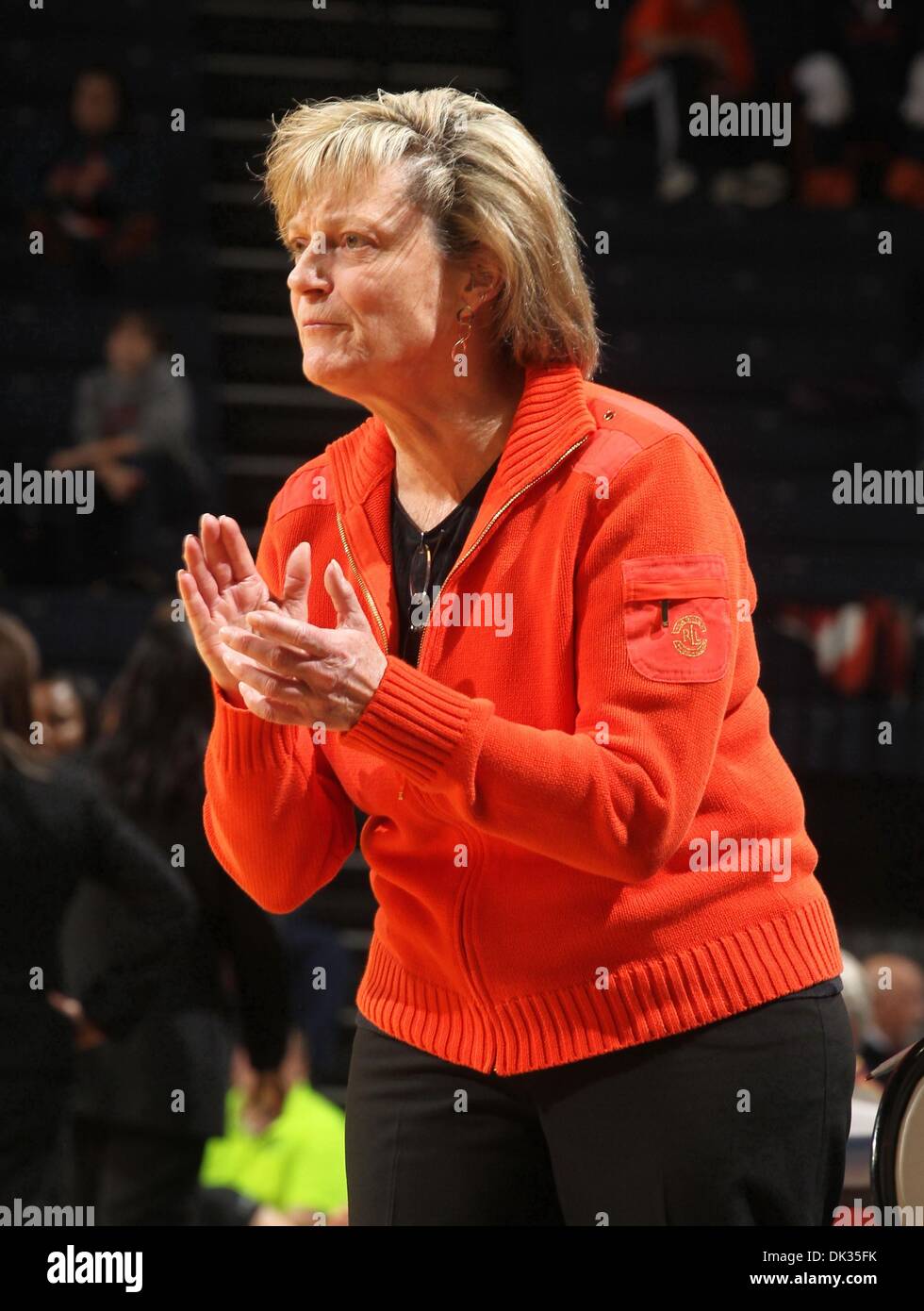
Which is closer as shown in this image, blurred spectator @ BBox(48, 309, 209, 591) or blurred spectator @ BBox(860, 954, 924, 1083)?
blurred spectator @ BBox(860, 954, 924, 1083)

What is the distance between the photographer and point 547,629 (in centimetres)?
143

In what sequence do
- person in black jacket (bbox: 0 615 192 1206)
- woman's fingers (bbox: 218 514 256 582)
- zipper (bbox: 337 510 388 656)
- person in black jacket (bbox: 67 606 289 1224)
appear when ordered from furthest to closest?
person in black jacket (bbox: 67 606 289 1224), person in black jacket (bbox: 0 615 192 1206), zipper (bbox: 337 510 388 656), woman's fingers (bbox: 218 514 256 582)

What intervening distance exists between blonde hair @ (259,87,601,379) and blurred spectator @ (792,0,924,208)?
4.13 m

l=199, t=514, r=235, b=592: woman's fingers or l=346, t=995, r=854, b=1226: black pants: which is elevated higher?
l=199, t=514, r=235, b=592: woman's fingers

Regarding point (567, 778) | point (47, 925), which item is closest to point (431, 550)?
point (567, 778)

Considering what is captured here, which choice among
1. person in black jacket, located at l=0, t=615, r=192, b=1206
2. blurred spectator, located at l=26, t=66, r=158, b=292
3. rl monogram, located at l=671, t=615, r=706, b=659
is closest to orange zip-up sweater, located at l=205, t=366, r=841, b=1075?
rl monogram, located at l=671, t=615, r=706, b=659

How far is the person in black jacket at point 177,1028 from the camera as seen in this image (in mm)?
2936

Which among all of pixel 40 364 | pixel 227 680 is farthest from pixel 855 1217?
Answer: pixel 40 364

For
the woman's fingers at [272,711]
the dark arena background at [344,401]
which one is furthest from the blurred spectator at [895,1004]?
the woman's fingers at [272,711]

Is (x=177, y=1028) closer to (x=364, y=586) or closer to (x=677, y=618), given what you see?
(x=364, y=586)

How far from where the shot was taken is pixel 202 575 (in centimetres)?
140

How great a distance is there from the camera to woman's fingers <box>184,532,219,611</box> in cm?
139

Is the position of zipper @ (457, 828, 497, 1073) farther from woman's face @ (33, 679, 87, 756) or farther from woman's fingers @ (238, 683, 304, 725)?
woman's face @ (33, 679, 87, 756)

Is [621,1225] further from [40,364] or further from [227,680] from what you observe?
[40,364]
